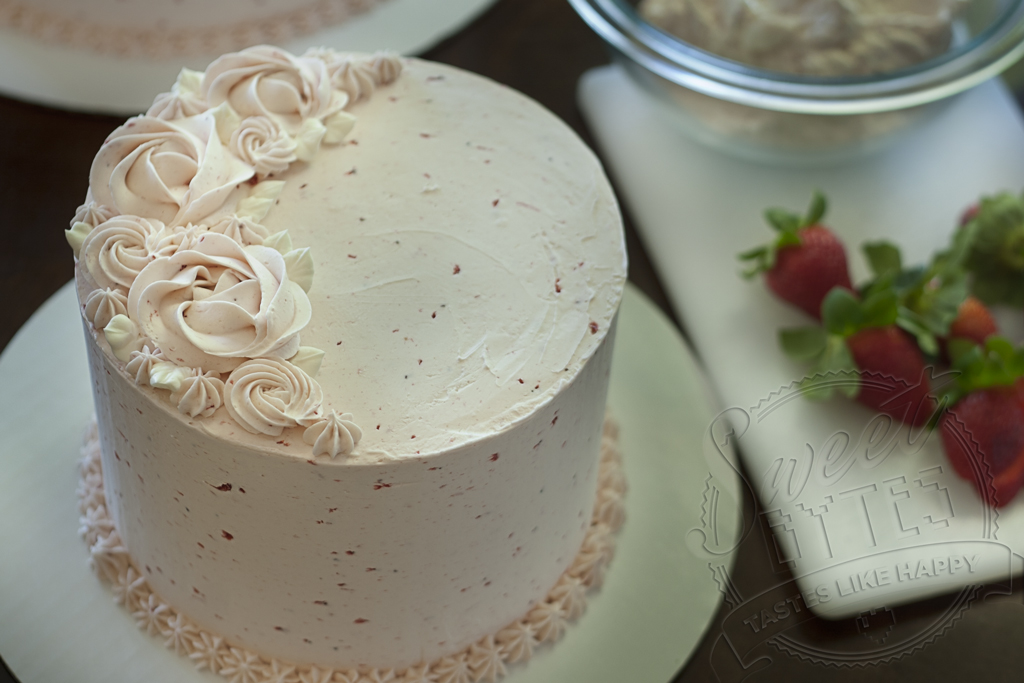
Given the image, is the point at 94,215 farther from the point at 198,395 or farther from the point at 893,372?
the point at 893,372

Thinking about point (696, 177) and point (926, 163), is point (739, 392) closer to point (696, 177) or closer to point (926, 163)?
point (696, 177)

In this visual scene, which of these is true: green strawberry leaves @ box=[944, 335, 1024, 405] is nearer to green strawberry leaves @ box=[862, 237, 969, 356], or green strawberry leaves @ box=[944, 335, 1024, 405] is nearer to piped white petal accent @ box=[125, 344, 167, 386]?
green strawberry leaves @ box=[862, 237, 969, 356]

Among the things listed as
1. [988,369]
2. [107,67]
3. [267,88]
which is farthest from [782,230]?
[107,67]

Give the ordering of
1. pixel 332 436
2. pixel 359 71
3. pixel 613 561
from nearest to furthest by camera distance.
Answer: pixel 332 436 < pixel 359 71 < pixel 613 561

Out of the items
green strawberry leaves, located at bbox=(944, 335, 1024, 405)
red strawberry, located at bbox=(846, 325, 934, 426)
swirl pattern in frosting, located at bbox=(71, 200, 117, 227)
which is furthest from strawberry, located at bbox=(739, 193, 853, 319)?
swirl pattern in frosting, located at bbox=(71, 200, 117, 227)

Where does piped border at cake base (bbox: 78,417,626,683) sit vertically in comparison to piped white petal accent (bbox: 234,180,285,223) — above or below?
below
